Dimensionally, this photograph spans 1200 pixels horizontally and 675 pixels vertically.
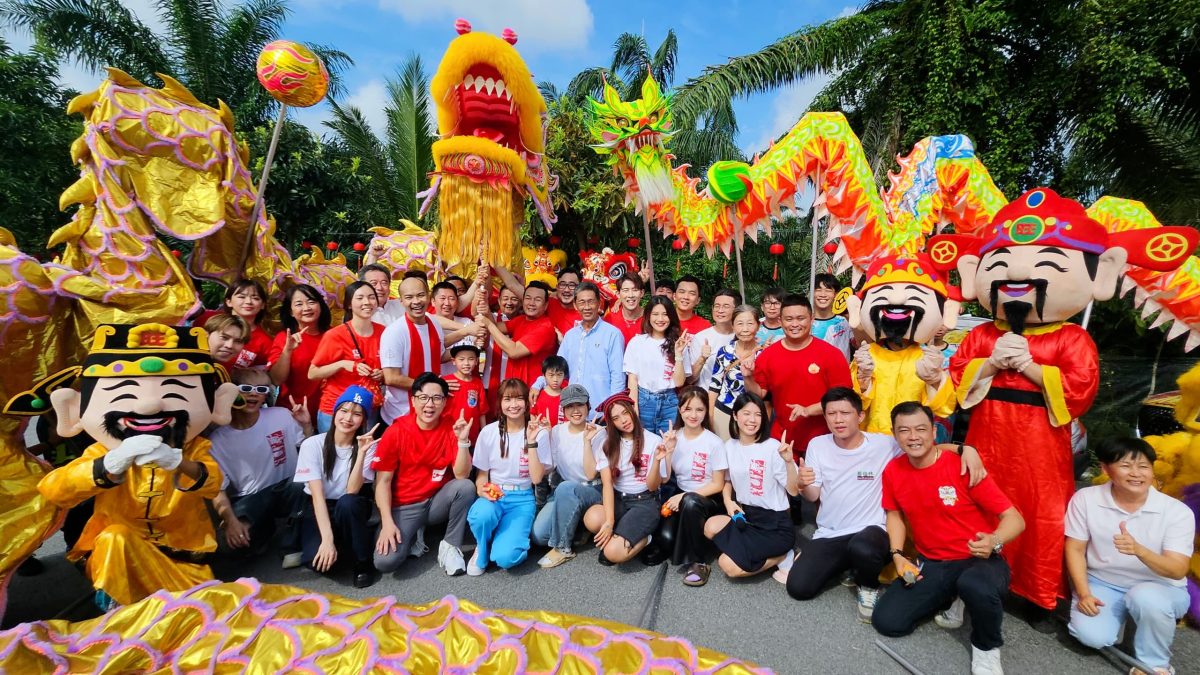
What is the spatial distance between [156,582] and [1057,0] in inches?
457

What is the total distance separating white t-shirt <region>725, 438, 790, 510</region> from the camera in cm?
308

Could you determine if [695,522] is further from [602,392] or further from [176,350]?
[176,350]

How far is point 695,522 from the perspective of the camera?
3.12m

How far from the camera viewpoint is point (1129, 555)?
239 cm

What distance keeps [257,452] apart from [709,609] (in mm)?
2635

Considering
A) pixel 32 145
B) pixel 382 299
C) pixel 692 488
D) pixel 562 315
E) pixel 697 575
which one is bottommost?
pixel 697 575

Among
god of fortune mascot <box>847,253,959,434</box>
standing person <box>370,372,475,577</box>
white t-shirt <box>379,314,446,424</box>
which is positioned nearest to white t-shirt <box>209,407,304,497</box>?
white t-shirt <box>379,314,446,424</box>

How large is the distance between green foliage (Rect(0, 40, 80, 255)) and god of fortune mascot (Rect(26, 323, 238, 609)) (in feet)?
20.2

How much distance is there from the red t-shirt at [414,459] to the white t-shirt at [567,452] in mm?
579

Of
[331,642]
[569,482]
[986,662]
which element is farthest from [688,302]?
[331,642]

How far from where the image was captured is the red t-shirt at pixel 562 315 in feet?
15.0

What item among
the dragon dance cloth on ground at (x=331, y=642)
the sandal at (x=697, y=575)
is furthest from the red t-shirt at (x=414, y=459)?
the sandal at (x=697, y=575)

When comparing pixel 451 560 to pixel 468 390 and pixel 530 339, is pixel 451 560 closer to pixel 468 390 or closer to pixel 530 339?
pixel 468 390

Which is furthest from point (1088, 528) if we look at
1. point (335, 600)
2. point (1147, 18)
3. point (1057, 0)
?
point (1057, 0)
